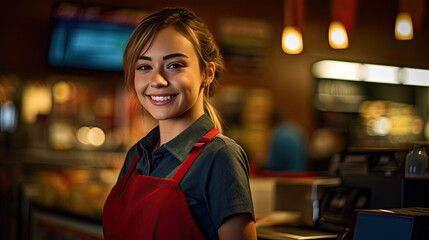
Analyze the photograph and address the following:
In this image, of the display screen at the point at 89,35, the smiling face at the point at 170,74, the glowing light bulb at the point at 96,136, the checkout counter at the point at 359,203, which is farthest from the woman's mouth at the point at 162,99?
the glowing light bulb at the point at 96,136

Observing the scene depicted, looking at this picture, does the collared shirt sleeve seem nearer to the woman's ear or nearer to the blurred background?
the woman's ear

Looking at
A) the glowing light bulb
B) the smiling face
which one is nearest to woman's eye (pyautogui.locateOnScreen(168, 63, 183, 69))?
the smiling face

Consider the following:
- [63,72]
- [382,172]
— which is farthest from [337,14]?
[63,72]

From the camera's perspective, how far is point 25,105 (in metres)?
6.24

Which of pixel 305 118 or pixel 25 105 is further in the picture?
pixel 305 118

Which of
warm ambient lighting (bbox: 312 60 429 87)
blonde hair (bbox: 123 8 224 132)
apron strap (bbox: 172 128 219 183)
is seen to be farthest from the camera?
warm ambient lighting (bbox: 312 60 429 87)

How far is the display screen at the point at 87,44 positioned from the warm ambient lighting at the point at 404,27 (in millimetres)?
2887

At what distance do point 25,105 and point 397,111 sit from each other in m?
4.60

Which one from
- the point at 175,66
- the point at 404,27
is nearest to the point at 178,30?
the point at 175,66

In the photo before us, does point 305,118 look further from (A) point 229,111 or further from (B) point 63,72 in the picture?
(B) point 63,72

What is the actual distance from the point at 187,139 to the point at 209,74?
227 mm

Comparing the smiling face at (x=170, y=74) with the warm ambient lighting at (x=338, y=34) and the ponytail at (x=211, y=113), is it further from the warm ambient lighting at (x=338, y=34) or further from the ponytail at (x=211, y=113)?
the warm ambient lighting at (x=338, y=34)

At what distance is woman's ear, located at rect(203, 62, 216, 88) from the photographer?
181cm

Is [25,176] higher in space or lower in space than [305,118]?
lower
